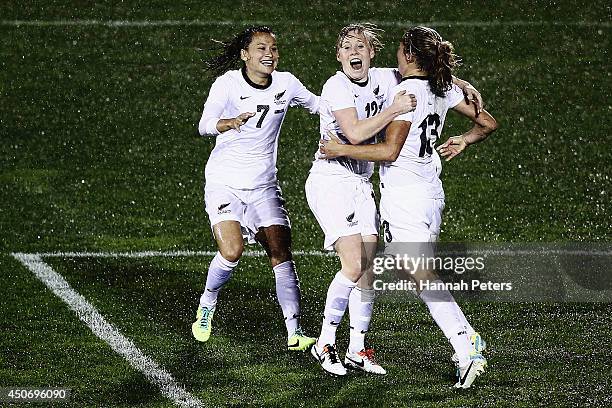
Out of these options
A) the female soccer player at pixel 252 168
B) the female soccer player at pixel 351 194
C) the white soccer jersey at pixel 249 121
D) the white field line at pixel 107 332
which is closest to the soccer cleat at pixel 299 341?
the female soccer player at pixel 252 168

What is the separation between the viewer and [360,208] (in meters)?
8.78

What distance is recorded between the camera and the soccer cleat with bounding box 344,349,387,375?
871cm

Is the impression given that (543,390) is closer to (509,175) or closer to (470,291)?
(470,291)

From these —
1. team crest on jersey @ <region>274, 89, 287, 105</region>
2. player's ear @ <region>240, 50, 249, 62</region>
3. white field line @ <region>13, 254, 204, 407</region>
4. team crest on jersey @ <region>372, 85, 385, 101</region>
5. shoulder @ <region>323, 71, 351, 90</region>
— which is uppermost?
player's ear @ <region>240, 50, 249, 62</region>

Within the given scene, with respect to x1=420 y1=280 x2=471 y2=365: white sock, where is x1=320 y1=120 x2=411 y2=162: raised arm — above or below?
above

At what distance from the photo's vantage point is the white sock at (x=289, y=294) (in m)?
9.38

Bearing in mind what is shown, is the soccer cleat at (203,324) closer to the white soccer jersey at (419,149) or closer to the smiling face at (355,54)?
the white soccer jersey at (419,149)

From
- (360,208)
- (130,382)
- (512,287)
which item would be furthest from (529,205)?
(130,382)

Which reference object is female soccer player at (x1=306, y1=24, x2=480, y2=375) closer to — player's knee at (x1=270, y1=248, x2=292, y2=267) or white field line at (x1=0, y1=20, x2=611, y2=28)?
player's knee at (x1=270, y1=248, x2=292, y2=267)

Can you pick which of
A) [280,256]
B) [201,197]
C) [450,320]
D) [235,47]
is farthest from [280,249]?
[201,197]

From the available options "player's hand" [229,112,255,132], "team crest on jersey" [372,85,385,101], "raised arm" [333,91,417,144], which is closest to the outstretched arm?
"team crest on jersey" [372,85,385,101]

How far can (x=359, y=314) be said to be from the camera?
29.0ft

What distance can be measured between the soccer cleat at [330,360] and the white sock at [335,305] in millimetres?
40

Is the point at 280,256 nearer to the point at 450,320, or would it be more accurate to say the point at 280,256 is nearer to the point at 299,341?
the point at 299,341
